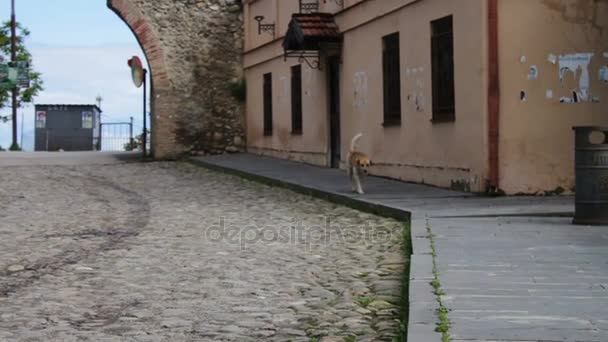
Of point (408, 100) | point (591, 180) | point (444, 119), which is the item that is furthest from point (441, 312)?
point (408, 100)

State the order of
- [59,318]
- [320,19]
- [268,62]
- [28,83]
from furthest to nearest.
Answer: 1. [28,83]
2. [268,62]
3. [320,19]
4. [59,318]

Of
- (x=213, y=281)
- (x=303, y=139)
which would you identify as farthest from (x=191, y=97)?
(x=213, y=281)

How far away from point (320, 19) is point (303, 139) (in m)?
3.45

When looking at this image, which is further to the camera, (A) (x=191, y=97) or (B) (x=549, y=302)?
(A) (x=191, y=97)

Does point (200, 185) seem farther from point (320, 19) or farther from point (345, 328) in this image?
point (345, 328)

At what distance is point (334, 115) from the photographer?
20.1m

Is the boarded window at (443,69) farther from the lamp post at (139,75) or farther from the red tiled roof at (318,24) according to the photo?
the lamp post at (139,75)

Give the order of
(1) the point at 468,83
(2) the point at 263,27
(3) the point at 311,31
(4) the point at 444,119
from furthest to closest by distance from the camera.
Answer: (2) the point at 263,27 < (3) the point at 311,31 < (4) the point at 444,119 < (1) the point at 468,83

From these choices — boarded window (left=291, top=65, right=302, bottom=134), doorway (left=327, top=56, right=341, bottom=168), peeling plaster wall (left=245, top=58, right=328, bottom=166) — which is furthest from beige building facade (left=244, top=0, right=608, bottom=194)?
boarded window (left=291, top=65, right=302, bottom=134)

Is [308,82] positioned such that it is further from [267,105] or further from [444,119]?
[444,119]

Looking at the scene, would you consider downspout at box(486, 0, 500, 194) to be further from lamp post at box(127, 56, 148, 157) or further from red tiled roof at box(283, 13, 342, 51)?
lamp post at box(127, 56, 148, 157)

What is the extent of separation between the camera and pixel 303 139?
72.0ft

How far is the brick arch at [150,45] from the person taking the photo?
24.9 m

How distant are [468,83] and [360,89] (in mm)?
4809
